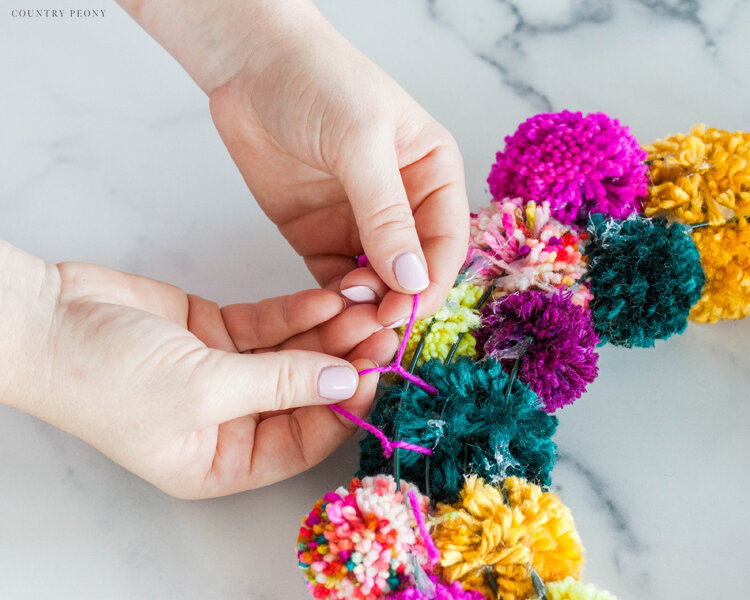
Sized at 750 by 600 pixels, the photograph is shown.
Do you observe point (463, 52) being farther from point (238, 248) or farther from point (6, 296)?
point (6, 296)

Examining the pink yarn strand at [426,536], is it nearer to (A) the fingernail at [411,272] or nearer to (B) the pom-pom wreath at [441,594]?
(B) the pom-pom wreath at [441,594]

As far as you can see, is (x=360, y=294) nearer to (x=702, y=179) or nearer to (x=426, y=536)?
(x=426, y=536)

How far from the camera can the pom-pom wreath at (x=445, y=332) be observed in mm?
754

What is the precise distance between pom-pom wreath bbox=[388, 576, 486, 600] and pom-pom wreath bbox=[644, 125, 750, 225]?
0.48 m

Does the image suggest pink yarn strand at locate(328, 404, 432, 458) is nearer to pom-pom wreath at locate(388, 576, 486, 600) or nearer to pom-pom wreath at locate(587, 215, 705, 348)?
pom-pom wreath at locate(388, 576, 486, 600)

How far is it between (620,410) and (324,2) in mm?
801

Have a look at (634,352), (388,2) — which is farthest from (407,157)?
(388,2)

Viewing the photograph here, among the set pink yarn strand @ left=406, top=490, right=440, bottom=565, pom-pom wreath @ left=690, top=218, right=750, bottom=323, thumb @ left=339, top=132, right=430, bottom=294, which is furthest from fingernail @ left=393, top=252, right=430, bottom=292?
pom-pom wreath @ left=690, top=218, right=750, bottom=323

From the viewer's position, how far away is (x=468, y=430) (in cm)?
69

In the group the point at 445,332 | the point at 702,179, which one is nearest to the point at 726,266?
the point at 702,179

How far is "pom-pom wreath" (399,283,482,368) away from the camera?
754 mm

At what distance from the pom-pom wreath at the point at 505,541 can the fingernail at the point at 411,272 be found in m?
0.20

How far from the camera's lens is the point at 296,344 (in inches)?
33.1

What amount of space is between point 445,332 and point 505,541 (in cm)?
23
